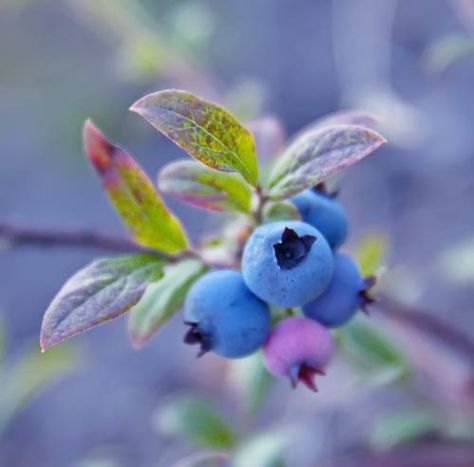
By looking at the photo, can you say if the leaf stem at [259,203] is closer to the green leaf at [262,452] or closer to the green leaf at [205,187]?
the green leaf at [205,187]

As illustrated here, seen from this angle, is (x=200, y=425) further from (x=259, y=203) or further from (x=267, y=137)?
(x=259, y=203)

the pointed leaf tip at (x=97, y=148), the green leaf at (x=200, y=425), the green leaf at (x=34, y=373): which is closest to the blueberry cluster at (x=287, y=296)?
the pointed leaf tip at (x=97, y=148)

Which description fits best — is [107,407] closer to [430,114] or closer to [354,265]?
[430,114]

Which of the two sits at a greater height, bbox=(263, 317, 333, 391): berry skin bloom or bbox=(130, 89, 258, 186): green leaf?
bbox=(130, 89, 258, 186): green leaf

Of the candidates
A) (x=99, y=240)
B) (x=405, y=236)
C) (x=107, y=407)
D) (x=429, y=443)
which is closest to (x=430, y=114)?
(x=405, y=236)

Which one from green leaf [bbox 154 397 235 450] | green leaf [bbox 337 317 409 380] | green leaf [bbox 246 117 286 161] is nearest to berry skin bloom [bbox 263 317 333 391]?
green leaf [bbox 246 117 286 161]

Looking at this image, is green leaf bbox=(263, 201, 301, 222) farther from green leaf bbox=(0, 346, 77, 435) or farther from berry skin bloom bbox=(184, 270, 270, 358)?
green leaf bbox=(0, 346, 77, 435)
